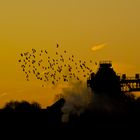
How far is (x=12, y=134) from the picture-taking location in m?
120

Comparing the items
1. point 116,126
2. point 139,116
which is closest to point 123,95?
point 139,116

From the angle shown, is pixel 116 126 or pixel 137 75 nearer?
pixel 116 126

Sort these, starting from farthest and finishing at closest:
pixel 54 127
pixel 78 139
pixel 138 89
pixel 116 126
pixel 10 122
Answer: pixel 138 89 < pixel 10 122 < pixel 54 127 < pixel 116 126 < pixel 78 139

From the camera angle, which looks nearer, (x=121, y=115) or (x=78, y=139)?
(x=78, y=139)

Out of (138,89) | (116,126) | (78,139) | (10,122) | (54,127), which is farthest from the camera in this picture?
(138,89)

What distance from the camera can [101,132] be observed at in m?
114

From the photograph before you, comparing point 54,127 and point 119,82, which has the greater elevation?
point 119,82

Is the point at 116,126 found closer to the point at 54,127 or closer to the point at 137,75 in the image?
the point at 54,127

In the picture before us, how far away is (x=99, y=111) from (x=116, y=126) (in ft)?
25.1

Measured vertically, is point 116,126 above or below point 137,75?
below

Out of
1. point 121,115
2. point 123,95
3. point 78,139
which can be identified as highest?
point 123,95

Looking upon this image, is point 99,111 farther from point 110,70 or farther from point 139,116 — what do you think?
point 110,70

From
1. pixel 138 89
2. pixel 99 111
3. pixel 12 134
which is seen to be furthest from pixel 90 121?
pixel 138 89

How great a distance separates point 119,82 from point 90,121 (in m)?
34.3
